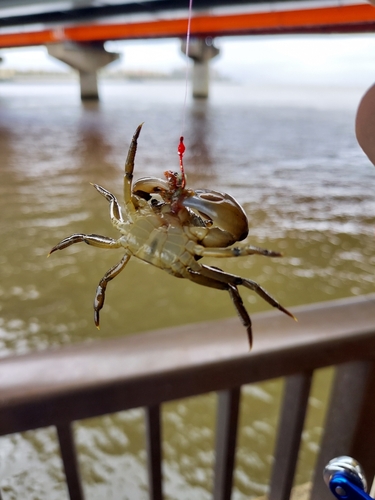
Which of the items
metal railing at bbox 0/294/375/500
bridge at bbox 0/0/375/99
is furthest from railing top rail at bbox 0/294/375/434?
bridge at bbox 0/0/375/99

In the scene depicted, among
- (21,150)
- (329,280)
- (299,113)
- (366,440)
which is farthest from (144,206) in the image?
(299,113)

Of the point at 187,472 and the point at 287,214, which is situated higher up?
the point at 287,214

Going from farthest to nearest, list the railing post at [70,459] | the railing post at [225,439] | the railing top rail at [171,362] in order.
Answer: the railing post at [225,439] → the railing post at [70,459] → the railing top rail at [171,362]

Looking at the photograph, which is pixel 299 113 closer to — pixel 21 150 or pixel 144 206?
pixel 21 150

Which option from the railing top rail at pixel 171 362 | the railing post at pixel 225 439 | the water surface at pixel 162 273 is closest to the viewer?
the railing top rail at pixel 171 362

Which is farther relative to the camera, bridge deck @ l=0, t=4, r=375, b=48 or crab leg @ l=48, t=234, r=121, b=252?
bridge deck @ l=0, t=4, r=375, b=48

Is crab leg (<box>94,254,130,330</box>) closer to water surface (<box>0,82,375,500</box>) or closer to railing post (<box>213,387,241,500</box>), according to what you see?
water surface (<box>0,82,375,500</box>)

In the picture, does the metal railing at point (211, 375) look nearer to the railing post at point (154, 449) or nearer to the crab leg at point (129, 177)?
the railing post at point (154, 449)

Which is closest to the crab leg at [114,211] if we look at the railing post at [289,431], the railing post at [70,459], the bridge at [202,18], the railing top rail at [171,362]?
the bridge at [202,18]
